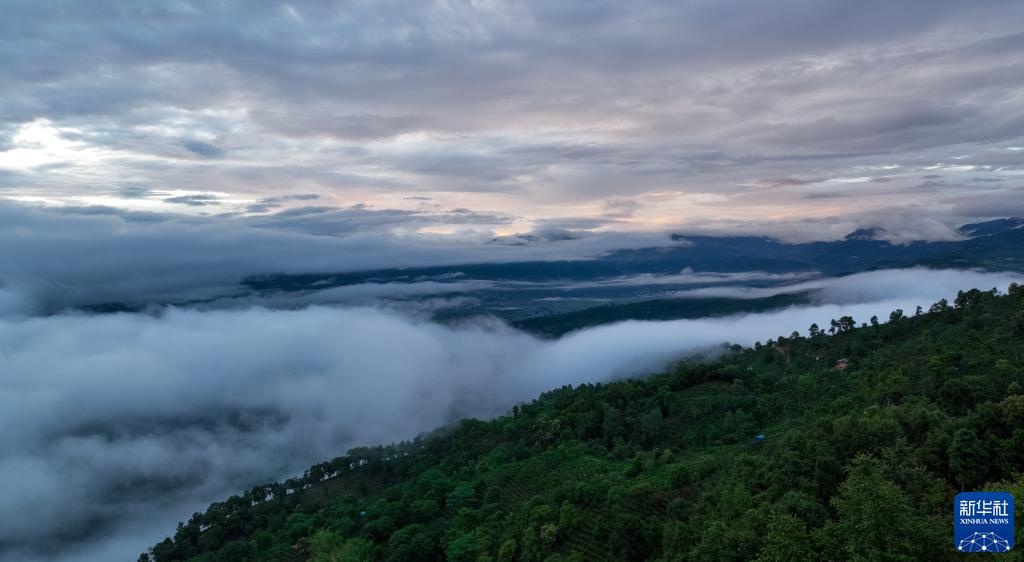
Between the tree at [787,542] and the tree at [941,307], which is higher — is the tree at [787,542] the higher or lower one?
the lower one

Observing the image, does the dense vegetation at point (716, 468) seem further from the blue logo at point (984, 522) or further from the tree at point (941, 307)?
the blue logo at point (984, 522)

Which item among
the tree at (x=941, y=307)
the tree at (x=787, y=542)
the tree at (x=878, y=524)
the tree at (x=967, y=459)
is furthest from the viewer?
the tree at (x=941, y=307)

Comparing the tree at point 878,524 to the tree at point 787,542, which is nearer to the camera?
the tree at point 878,524

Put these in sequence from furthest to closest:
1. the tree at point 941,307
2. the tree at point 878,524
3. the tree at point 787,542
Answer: the tree at point 941,307, the tree at point 787,542, the tree at point 878,524

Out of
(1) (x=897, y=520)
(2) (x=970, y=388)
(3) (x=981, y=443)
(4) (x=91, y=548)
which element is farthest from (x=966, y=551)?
(4) (x=91, y=548)

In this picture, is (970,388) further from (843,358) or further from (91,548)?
(91,548)

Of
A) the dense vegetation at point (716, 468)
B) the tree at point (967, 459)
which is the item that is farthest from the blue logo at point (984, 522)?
the tree at point (967, 459)

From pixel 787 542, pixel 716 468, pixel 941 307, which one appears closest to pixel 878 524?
pixel 787 542
